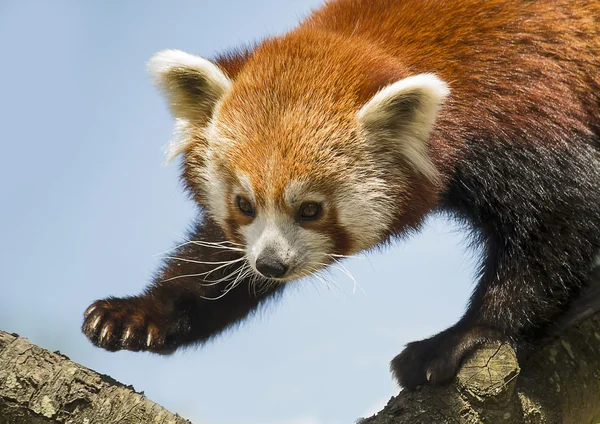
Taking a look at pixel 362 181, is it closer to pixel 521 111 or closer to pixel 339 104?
pixel 339 104

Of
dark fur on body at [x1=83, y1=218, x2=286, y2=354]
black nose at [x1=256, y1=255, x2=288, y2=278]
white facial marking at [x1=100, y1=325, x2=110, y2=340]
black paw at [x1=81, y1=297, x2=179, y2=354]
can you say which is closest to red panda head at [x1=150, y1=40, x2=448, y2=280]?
black nose at [x1=256, y1=255, x2=288, y2=278]

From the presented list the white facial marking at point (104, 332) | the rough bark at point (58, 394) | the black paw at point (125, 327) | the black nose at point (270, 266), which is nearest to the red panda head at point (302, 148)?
the black nose at point (270, 266)

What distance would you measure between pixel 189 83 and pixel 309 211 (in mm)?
1103

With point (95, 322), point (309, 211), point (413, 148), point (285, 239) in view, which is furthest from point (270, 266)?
point (95, 322)

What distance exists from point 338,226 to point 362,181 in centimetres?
31

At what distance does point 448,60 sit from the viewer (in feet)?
14.6

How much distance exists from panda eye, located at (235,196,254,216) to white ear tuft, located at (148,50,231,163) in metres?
0.57

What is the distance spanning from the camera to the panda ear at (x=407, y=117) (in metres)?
4.03

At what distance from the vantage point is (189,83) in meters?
4.52

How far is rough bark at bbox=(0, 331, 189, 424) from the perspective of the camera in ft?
10.9

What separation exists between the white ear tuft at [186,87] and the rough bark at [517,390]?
2.05m

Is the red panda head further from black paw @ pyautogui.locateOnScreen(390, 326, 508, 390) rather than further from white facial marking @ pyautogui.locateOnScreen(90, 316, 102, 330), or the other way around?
white facial marking @ pyautogui.locateOnScreen(90, 316, 102, 330)

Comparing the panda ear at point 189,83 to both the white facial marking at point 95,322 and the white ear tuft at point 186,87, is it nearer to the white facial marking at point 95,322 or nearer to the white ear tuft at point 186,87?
the white ear tuft at point 186,87

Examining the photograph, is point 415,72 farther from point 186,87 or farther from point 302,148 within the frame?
point 186,87
